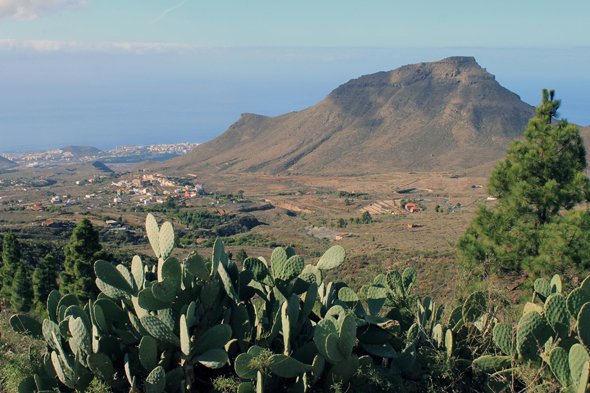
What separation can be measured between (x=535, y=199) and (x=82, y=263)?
1034cm

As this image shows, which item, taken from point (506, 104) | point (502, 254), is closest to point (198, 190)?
point (502, 254)

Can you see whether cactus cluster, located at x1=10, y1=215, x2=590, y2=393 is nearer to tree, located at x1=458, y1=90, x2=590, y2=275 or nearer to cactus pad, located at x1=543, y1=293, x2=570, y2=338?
cactus pad, located at x1=543, y1=293, x2=570, y2=338

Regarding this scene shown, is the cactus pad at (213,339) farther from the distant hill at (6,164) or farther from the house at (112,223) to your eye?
the distant hill at (6,164)

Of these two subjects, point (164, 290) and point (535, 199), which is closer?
point (164, 290)

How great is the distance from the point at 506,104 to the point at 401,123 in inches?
Result: 988

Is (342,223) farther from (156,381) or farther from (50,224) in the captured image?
(156,381)

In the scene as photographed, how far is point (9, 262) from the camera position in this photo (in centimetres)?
1176

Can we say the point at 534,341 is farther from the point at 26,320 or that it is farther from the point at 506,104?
the point at 506,104

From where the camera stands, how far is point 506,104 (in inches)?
3745

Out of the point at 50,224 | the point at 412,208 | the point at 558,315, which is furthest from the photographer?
the point at 412,208

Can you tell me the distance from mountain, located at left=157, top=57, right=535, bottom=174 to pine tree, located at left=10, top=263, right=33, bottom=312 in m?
70.4

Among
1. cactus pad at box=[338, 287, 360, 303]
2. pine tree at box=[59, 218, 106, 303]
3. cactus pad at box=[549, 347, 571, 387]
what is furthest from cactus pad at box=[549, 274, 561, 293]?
pine tree at box=[59, 218, 106, 303]

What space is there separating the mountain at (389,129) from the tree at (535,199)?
71331 millimetres

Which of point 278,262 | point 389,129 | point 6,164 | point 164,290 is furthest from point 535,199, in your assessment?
point 6,164
